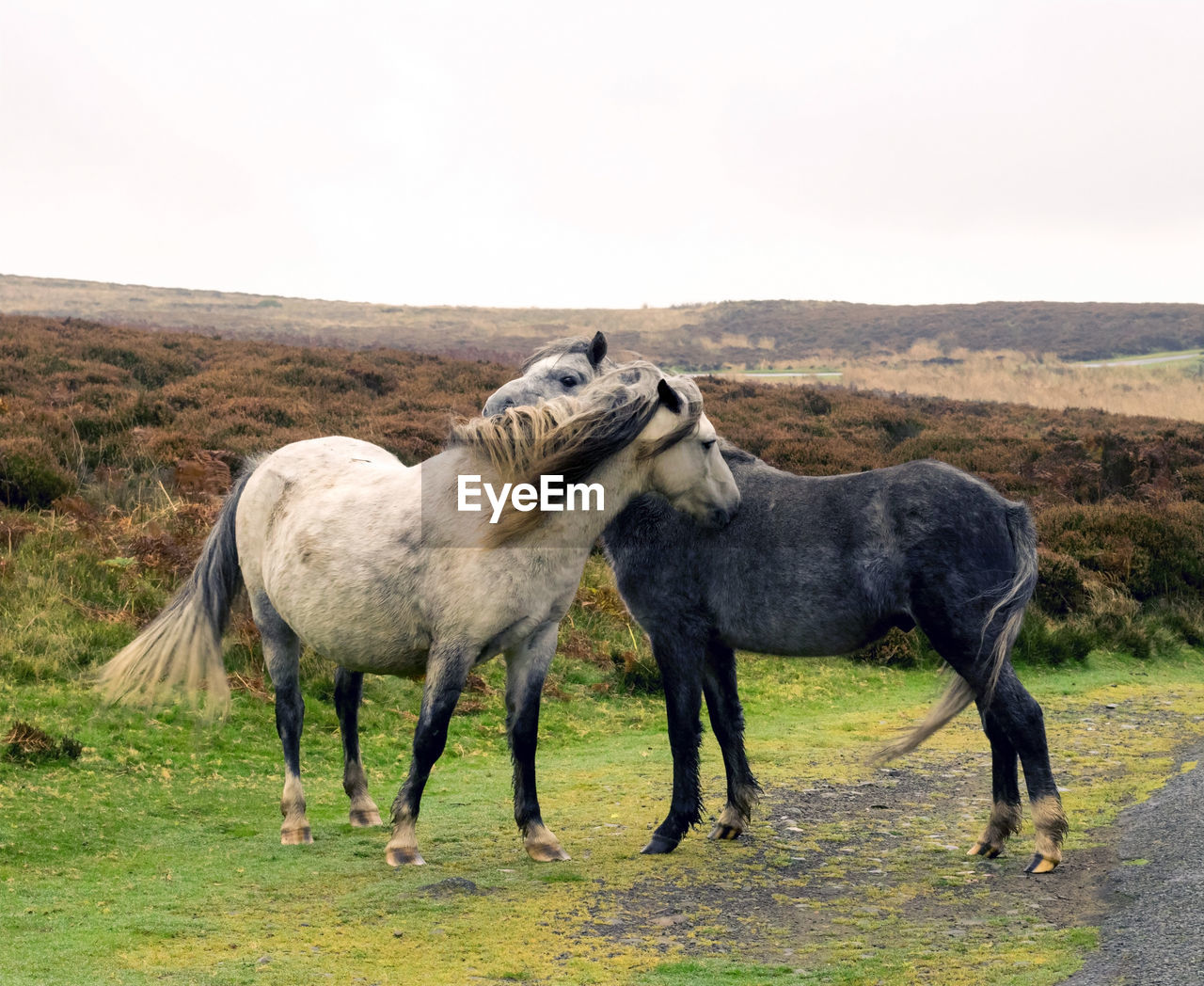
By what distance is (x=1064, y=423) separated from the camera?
23.3 m

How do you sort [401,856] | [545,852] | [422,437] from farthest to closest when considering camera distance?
[422,437]
[545,852]
[401,856]

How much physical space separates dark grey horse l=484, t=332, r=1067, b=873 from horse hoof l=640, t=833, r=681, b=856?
0.01 meters

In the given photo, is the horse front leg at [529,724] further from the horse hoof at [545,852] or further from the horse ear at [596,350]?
the horse ear at [596,350]

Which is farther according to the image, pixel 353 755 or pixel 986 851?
pixel 353 755

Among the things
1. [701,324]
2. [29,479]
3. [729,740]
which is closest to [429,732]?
[729,740]

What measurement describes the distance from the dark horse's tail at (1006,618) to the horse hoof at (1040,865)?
77 cm

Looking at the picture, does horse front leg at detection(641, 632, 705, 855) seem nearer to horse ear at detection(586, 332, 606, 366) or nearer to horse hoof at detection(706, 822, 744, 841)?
horse hoof at detection(706, 822, 744, 841)

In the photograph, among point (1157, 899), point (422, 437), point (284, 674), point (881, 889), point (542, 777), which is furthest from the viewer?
point (422, 437)

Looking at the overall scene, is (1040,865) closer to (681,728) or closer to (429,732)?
(681,728)

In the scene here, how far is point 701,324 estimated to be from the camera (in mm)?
60000

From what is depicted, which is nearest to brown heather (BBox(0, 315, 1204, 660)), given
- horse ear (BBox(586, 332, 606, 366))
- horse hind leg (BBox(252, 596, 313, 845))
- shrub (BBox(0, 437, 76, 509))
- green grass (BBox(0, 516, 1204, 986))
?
shrub (BBox(0, 437, 76, 509))

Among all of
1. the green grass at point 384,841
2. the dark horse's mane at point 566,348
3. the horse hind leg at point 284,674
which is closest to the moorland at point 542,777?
the green grass at point 384,841

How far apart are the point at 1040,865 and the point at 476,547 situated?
10.2 ft

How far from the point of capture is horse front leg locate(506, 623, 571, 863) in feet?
18.2
